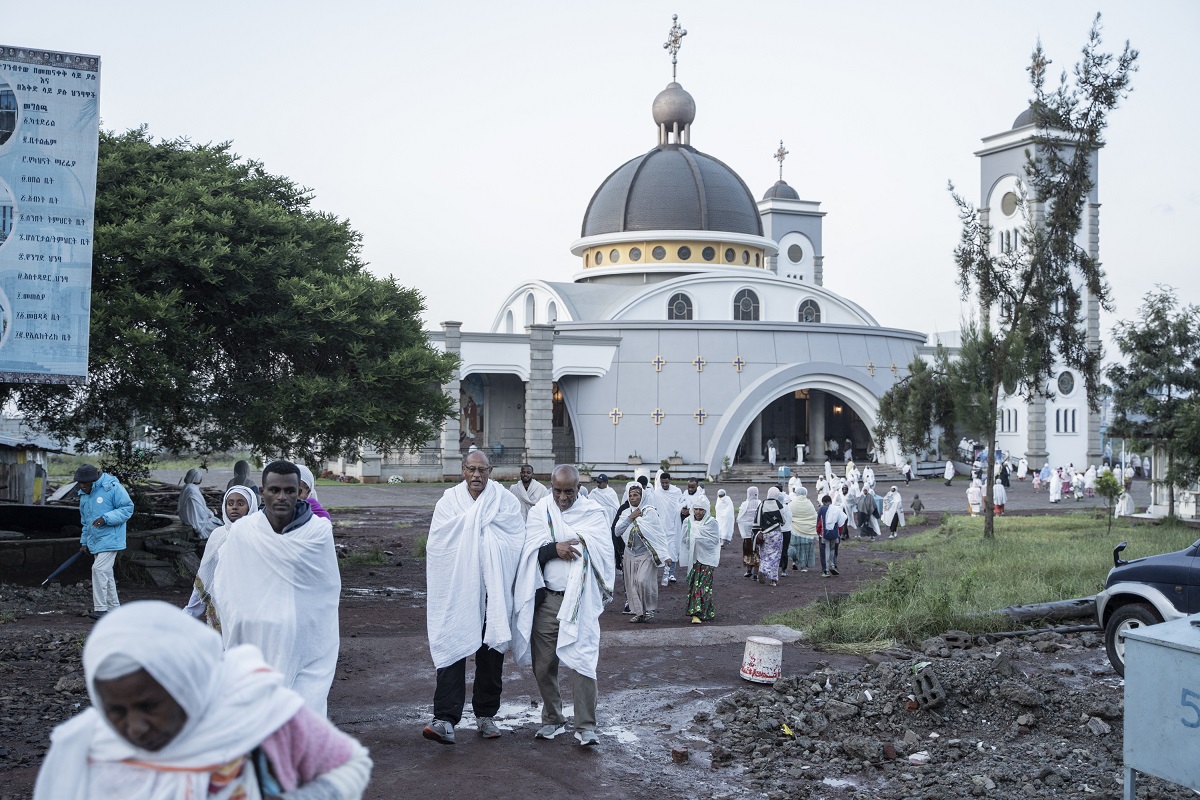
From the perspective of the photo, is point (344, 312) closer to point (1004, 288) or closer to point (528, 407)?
point (1004, 288)

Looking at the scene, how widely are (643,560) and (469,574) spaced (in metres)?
5.11

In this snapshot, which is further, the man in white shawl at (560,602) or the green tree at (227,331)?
the green tree at (227,331)

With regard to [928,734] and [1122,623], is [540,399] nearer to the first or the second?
[1122,623]

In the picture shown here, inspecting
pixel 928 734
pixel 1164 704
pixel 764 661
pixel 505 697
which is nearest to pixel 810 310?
pixel 764 661

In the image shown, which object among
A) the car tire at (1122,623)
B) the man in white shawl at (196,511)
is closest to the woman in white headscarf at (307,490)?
the man in white shawl at (196,511)

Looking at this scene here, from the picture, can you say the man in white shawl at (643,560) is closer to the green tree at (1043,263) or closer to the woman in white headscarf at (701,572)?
the woman in white headscarf at (701,572)

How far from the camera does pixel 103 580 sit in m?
10.4

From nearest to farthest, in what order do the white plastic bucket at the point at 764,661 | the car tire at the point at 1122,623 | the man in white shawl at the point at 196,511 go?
1. the white plastic bucket at the point at 764,661
2. the car tire at the point at 1122,623
3. the man in white shawl at the point at 196,511

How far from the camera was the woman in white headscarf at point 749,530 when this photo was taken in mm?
15453

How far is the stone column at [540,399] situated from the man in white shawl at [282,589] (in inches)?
1210

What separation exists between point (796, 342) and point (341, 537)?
77.5 feet

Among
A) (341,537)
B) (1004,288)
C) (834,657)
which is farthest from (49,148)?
(1004,288)

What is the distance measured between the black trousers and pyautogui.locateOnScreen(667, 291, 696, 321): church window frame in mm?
33681

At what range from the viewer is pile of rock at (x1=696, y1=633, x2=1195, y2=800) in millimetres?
6082
